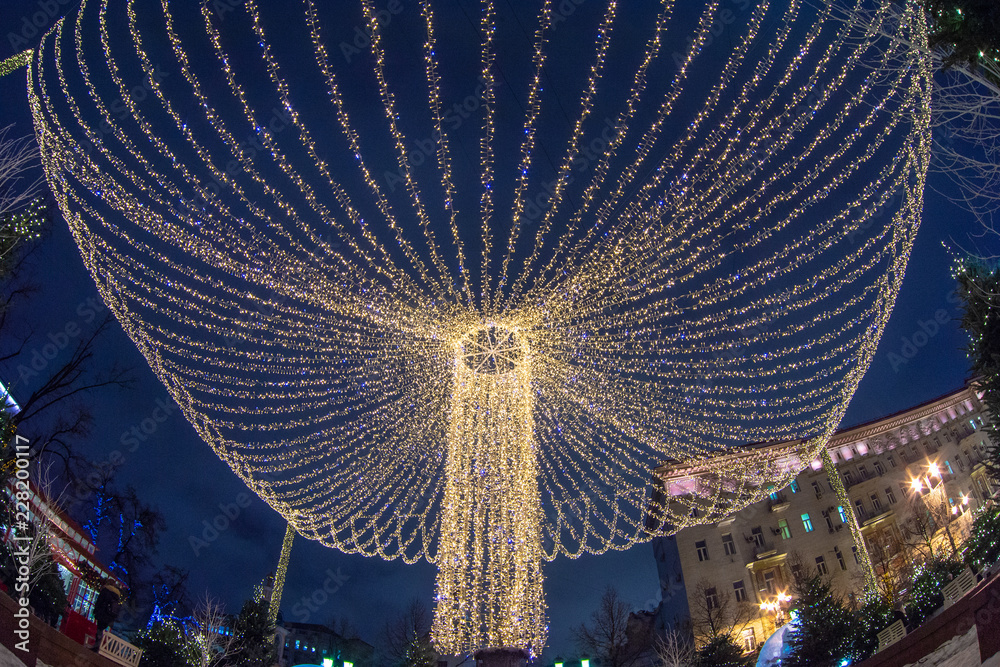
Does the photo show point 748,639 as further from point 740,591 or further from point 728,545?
point 728,545

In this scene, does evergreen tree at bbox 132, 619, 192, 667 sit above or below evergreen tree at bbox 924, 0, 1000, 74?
below

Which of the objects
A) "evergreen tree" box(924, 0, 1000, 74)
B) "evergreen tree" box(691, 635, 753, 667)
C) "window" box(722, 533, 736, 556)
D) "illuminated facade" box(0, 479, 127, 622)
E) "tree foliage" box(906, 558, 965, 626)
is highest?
"window" box(722, 533, 736, 556)

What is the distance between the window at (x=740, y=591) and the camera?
29406mm

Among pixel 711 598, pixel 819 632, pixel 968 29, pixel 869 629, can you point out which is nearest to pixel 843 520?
pixel 711 598

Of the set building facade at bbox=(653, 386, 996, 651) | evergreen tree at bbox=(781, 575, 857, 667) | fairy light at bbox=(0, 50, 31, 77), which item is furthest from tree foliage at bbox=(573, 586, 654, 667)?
fairy light at bbox=(0, 50, 31, 77)

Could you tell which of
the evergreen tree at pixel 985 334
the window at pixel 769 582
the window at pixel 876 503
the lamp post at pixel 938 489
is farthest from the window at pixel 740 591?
the evergreen tree at pixel 985 334

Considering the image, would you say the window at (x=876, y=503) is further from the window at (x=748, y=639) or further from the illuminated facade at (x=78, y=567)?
the illuminated facade at (x=78, y=567)

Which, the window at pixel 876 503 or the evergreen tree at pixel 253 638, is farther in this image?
the window at pixel 876 503

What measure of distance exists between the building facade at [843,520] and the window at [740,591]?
0.05 meters

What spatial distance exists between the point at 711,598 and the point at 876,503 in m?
10.9

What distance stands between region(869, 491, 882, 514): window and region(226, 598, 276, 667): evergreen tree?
30.8 metres

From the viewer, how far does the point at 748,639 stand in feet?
93.5

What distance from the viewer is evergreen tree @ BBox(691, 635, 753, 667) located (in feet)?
59.6

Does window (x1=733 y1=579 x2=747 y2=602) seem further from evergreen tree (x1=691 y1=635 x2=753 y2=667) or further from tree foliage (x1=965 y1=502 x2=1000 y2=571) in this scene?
tree foliage (x1=965 y1=502 x2=1000 y2=571)
